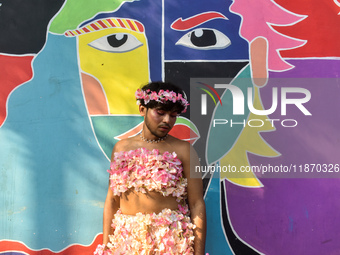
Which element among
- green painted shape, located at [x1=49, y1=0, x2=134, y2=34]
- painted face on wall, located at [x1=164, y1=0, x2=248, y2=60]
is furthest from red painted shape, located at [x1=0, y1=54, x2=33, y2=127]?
painted face on wall, located at [x1=164, y1=0, x2=248, y2=60]

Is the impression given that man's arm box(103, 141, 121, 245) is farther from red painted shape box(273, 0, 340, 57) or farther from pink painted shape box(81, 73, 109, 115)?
red painted shape box(273, 0, 340, 57)

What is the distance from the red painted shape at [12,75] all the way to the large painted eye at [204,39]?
58.2 inches

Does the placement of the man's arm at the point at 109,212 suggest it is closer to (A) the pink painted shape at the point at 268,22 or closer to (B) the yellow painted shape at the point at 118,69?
(B) the yellow painted shape at the point at 118,69

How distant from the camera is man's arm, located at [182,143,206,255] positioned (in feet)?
9.38

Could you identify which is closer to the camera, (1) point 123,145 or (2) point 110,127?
(1) point 123,145

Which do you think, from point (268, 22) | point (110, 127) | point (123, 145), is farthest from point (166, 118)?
point (268, 22)

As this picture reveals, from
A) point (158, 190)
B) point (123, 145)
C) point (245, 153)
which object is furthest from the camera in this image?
point (245, 153)

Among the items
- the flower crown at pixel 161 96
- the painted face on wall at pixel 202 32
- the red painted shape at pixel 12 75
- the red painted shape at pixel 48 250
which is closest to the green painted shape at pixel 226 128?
the painted face on wall at pixel 202 32

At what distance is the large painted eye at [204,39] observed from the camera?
3.80 meters

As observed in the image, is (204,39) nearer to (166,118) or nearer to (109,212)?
(166,118)

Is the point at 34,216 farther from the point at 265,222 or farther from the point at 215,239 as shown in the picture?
the point at 265,222

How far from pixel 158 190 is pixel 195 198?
290 mm

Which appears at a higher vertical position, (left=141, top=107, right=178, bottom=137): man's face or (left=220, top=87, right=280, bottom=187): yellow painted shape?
(left=141, top=107, right=178, bottom=137): man's face

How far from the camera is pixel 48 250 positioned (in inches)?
148
